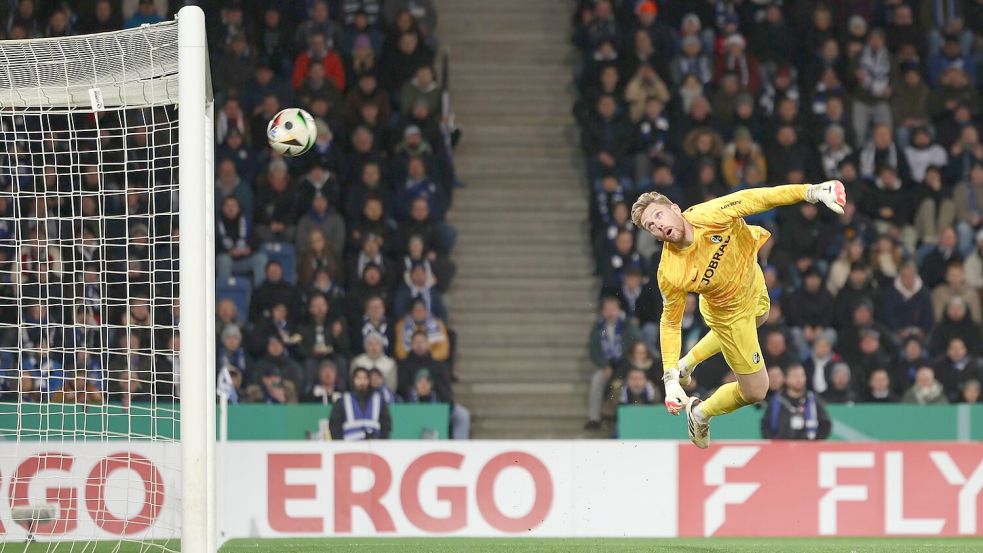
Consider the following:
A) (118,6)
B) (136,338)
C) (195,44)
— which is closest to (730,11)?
(118,6)

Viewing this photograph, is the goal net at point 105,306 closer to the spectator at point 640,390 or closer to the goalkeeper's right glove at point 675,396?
the goalkeeper's right glove at point 675,396

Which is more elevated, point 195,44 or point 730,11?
point 730,11

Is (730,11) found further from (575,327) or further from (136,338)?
(136,338)

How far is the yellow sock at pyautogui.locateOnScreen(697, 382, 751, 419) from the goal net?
336 cm

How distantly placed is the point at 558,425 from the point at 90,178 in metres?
5.34

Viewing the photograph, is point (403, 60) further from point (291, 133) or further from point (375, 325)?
point (291, 133)

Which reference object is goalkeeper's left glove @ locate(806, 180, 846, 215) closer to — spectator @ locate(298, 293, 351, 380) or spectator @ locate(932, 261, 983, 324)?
spectator @ locate(298, 293, 351, 380)

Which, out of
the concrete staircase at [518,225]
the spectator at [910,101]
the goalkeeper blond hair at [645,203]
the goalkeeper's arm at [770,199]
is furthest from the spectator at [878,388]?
the goalkeeper blond hair at [645,203]

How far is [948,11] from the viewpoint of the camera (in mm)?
18516

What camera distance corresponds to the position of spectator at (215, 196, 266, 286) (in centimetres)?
1535

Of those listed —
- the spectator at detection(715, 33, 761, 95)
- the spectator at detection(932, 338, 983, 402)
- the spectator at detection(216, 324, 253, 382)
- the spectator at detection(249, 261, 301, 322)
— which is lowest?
the spectator at detection(932, 338, 983, 402)

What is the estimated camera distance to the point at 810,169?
54.5 ft

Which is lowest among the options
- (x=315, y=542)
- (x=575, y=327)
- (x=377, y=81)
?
(x=315, y=542)

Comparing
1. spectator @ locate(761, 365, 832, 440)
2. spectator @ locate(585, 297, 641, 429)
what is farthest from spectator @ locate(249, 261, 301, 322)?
spectator @ locate(761, 365, 832, 440)
